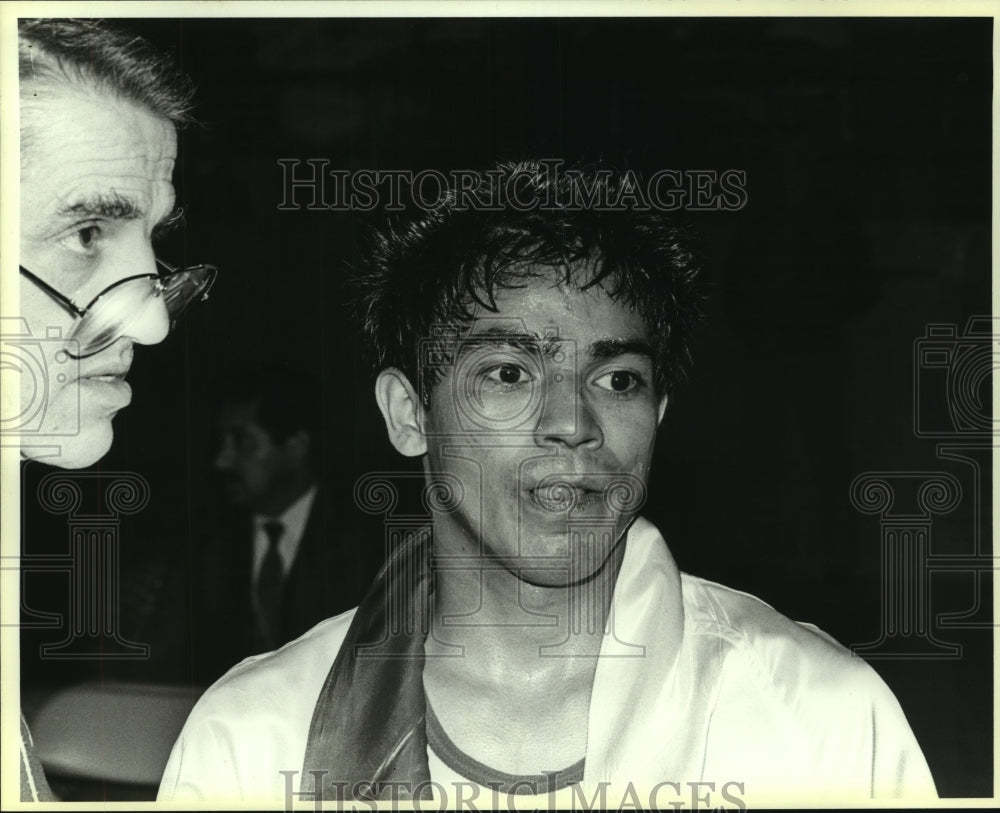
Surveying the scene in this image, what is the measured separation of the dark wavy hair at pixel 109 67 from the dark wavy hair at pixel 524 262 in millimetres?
581

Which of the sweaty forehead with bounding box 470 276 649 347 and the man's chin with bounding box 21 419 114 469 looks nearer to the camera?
the sweaty forehead with bounding box 470 276 649 347

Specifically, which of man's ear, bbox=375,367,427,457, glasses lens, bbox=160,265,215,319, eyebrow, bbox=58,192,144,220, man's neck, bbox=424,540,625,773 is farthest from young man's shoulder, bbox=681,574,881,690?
eyebrow, bbox=58,192,144,220

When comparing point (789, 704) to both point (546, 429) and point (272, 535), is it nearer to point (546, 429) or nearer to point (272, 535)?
point (546, 429)

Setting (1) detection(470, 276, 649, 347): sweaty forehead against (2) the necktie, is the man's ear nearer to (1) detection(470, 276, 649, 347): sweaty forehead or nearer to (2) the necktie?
(1) detection(470, 276, 649, 347): sweaty forehead

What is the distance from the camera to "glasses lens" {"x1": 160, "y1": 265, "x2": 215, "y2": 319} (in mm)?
2512

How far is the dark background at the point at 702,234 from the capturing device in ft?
8.22

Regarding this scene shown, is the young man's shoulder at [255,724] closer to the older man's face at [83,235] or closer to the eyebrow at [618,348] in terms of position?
the older man's face at [83,235]

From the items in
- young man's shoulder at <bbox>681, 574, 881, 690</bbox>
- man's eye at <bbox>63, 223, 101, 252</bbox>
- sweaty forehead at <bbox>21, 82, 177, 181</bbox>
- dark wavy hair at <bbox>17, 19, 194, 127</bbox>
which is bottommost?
young man's shoulder at <bbox>681, 574, 881, 690</bbox>

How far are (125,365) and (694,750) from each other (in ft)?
5.35

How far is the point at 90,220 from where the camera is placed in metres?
2.51

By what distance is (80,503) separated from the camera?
8.32ft

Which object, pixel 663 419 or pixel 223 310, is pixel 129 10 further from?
pixel 663 419

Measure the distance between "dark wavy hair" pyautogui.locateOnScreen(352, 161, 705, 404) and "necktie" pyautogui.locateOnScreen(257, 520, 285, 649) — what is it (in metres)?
0.47

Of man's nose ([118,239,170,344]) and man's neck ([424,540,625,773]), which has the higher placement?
man's nose ([118,239,170,344])
